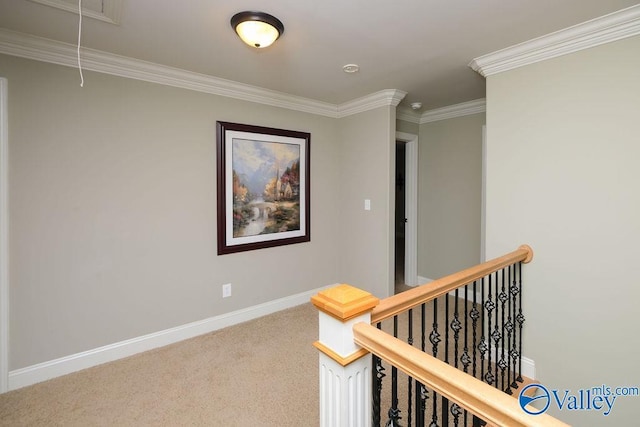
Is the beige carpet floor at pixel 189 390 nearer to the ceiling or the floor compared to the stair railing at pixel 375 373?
nearer to the floor

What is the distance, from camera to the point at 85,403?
6.64ft

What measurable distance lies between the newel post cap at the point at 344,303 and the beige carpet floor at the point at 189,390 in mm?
1187

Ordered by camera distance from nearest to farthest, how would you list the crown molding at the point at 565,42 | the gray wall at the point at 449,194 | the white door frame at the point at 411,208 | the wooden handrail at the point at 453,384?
1. the wooden handrail at the point at 453,384
2. the crown molding at the point at 565,42
3. the gray wall at the point at 449,194
4. the white door frame at the point at 411,208

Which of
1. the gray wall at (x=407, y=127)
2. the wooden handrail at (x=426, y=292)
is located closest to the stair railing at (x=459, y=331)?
the wooden handrail at (x=426, y=292)

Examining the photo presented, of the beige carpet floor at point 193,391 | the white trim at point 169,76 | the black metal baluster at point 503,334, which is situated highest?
the white trim at point 169,76

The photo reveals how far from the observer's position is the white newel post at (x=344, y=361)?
1.07m

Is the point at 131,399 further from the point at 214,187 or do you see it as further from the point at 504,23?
the point at 504,23

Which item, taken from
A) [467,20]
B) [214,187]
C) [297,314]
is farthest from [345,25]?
[297,314]

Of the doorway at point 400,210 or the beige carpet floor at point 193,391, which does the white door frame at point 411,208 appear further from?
the beige carpet floor at point 193,391

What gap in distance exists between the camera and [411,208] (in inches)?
170

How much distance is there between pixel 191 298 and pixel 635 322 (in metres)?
3.30

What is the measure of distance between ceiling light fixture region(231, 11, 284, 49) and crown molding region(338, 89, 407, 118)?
1572mm

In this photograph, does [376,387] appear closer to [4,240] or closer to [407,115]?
[4,240]

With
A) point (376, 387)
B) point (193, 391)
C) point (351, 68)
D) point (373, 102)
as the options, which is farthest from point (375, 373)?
point (373, 102)
